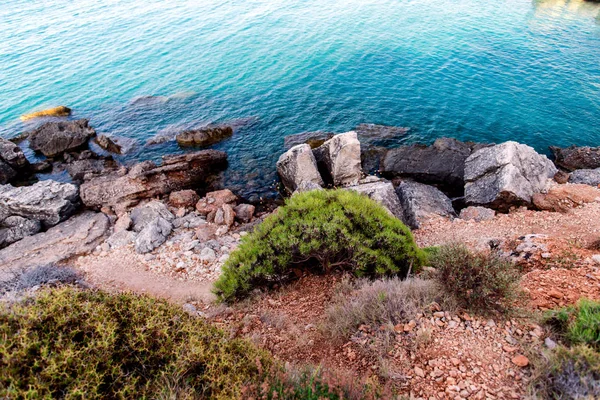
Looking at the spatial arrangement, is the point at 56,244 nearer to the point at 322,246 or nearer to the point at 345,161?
the point at 322,246

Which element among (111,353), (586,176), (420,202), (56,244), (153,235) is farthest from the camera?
(586,176)

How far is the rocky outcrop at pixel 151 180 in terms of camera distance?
17688 mm

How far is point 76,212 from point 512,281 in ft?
63.0

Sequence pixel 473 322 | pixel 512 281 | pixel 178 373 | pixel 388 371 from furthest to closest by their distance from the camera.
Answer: pixel 512 281
pixel 473 322
pixel 388 371
pixel 178 373

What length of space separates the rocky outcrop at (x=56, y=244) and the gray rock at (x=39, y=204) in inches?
37.1

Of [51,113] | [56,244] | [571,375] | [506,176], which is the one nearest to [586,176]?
[506,176]

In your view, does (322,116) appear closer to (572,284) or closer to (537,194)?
(537,194)

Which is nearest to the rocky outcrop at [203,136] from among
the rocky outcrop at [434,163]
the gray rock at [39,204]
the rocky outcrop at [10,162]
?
the gray rock at [39,204]

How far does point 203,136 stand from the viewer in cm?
2295

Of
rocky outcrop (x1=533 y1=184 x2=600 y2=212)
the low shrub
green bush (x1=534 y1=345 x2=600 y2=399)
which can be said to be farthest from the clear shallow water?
green bush (x1=534 y1=345 x2=600 y2=399)

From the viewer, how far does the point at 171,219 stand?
1631 centimetres

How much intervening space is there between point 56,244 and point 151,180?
5.55 m

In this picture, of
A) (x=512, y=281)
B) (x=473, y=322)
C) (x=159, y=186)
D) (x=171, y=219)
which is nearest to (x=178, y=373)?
(x=473, y=322)

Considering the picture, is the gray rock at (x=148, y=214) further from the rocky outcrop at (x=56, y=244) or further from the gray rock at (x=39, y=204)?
the gray rock at (x=39, y=204)
